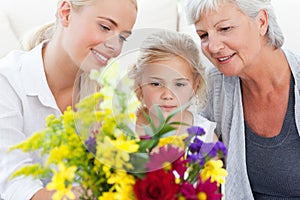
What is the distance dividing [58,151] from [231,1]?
0.89 metres

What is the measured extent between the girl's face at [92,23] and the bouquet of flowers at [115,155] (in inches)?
11.5

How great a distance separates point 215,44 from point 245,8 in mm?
154

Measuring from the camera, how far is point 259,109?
171 centimetres

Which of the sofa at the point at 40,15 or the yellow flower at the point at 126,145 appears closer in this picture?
the yellow flower at the point at 126,145

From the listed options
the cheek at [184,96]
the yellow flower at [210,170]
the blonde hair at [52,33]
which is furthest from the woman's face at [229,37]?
the yellow flower at [210,170]

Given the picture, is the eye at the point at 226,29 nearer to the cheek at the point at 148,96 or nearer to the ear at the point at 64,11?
the ear at the point at 64,11

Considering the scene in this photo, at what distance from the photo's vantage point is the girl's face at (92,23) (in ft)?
3.90

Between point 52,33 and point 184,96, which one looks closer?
point 184,96

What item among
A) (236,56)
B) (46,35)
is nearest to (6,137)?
(46,35)

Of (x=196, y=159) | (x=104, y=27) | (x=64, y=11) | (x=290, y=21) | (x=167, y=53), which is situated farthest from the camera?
(x=290, y=21)

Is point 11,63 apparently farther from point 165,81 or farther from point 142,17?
point 142,17

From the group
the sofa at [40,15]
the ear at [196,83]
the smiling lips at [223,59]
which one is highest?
the ear at [196,83]

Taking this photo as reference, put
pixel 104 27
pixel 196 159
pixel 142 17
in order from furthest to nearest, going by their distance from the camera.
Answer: pixel 142 17
pixel 104 27
pixel 196 159

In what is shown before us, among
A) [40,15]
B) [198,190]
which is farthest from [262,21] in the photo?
[40,15]
